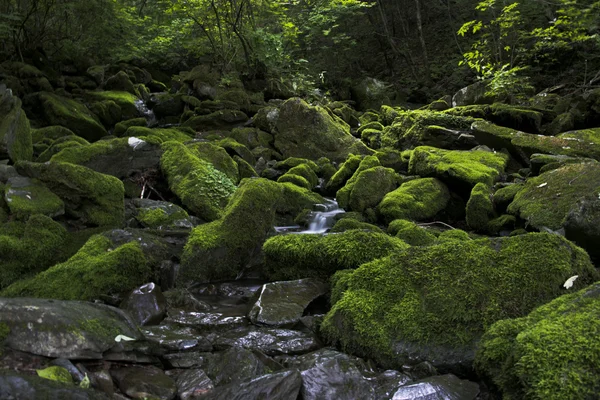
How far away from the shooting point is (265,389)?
3021mm

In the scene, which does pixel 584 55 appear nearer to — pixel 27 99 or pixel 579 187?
pixel 579 187

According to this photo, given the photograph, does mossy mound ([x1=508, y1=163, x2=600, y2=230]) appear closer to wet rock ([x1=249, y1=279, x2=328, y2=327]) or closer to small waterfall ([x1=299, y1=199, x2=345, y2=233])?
small waterfall ([x1=299, y1=199, x2=345, y2=233])

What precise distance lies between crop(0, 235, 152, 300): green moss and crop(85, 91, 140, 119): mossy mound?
10.7 meters

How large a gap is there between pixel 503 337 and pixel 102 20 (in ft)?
58.2

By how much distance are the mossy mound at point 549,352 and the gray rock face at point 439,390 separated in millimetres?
182

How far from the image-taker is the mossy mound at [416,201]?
8156 mm

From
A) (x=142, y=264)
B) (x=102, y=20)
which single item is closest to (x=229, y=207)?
(x=142, y=264)

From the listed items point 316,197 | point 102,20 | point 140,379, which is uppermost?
point 102,20

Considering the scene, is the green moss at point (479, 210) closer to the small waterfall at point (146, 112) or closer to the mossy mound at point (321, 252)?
the mossy mound at point (321, 252)

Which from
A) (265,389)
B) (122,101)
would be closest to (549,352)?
(265,389)

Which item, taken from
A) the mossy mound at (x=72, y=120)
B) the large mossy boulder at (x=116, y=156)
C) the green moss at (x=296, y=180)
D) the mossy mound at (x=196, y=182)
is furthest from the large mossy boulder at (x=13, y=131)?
the green moss at (x=296, y=180)

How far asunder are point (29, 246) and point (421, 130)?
1106cm

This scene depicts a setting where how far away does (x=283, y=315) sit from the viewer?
4449 millimetres

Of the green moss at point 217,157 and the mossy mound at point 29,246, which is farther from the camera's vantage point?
the green moss at point 217,157
